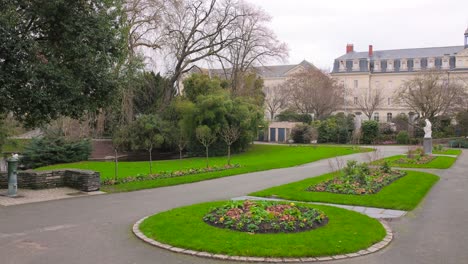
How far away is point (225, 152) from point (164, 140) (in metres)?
5.81

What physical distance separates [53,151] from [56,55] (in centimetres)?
1922

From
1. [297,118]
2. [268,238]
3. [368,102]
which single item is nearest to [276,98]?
[368,102]

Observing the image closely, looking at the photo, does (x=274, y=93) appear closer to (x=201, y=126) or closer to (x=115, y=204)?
(x=201, y=126)

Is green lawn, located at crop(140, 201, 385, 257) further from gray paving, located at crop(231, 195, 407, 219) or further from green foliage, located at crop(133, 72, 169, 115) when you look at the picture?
green foliage, located at crop(133, 72, 169, 115)

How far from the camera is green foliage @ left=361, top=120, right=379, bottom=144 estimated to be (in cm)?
4834

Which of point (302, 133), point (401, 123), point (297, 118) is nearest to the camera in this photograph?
point (302, 133)

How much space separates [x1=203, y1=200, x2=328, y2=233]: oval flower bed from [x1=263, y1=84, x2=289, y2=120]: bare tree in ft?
192

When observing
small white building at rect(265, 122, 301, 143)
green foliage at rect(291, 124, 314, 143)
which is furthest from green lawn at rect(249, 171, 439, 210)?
small white building at rect(265, 122, 301, 143)

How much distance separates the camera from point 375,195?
41.9 ft

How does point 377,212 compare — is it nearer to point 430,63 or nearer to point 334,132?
point 334,132

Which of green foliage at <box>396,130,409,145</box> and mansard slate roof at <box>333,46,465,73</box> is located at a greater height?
mansard slate roof at <box>333,46,465,73</box>

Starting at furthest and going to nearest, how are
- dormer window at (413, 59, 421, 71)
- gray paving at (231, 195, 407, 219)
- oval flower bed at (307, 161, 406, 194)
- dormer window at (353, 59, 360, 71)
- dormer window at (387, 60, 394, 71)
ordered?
dormer window at (353, 59, 360, 71) → dormer window at (387, 60, 394, 71) → dormer window at (413, 59, 421, 71) → oval flower bed at (307, 161, 406, 194) → gray paving at (231, 195, 407, 219)

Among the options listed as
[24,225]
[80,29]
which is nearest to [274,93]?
[80,29]

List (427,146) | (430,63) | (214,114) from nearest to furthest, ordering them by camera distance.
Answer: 1. (427,146)
2. (214,114)
3. (430,63)
